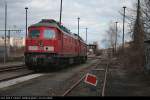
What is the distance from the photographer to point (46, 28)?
1161 inches

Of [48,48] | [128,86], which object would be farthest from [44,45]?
[128,86]

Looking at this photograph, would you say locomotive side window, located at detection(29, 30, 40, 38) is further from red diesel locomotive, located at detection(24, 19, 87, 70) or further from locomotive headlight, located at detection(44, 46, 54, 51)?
locomotive headlight, located at detection(44, 46, 54, 51)

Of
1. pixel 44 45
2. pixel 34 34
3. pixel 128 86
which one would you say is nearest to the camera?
pixel 128 86

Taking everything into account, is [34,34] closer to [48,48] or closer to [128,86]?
[48,48]

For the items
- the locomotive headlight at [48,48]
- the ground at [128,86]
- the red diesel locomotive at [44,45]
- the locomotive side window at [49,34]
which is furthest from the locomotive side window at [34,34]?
the ground at [128,86]

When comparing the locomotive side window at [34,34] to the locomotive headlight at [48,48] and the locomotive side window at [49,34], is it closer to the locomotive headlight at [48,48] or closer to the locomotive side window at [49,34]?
the locomotive side window at [49,34]

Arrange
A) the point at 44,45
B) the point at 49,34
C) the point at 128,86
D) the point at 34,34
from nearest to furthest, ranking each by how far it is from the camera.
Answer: the point at 128,86
the point at 44,45
the point at 49,34
the point at 34,34

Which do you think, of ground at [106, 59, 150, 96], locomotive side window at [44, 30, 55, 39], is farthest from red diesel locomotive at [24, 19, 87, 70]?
ground at [106, 59, 150, 96]

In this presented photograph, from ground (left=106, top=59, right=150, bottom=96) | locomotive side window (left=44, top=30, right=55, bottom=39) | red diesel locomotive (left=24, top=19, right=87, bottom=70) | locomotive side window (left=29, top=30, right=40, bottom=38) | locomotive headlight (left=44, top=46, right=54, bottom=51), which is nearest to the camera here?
ground (left=106, top=59, right=150, bottom=96)

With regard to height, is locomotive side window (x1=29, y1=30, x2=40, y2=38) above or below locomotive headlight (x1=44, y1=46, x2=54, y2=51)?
above

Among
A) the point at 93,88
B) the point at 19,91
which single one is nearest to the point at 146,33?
the point at 93,88

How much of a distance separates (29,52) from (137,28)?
1569cm

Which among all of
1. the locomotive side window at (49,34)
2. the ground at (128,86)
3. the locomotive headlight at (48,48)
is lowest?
the ground at (128,86)

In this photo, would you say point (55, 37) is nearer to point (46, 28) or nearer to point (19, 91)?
point (46, 28)
